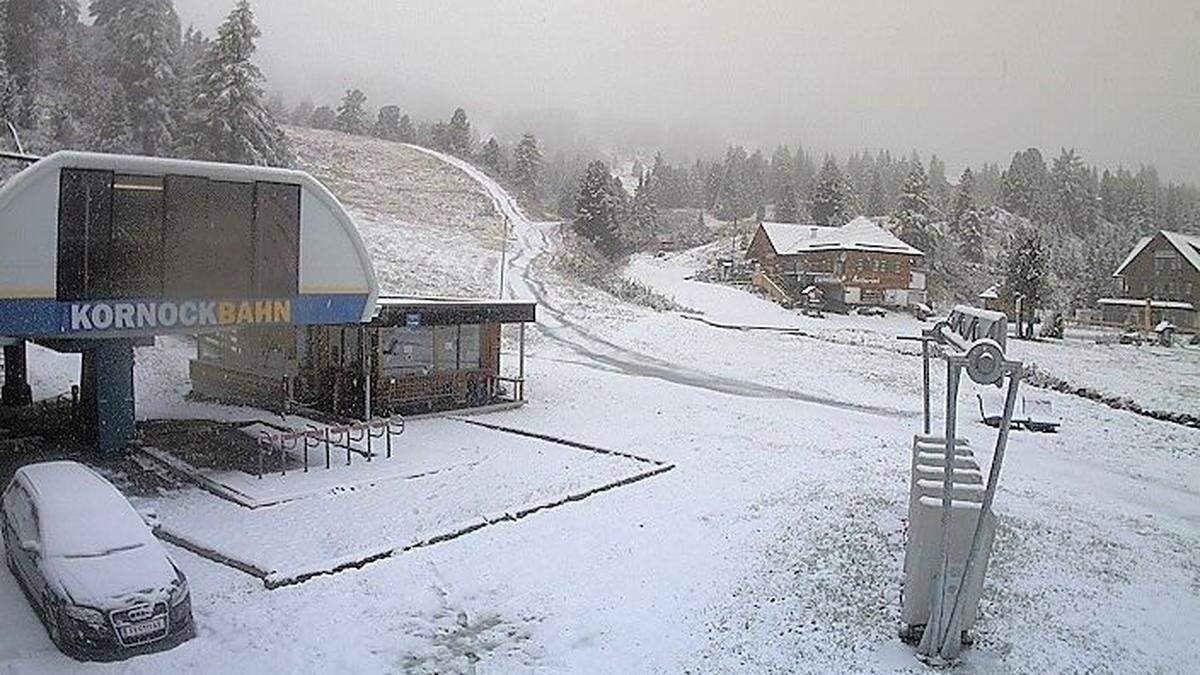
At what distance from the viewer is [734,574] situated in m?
9.84

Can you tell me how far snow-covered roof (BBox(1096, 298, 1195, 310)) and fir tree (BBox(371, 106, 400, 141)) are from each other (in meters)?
42.9

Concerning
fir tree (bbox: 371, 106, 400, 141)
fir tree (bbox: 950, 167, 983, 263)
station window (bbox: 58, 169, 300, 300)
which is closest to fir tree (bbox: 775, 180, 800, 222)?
fir tree (bbox: 371, 106, 400, 141)

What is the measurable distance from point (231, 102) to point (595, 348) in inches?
633

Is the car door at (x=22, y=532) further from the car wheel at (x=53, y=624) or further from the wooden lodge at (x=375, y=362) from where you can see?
the wooden lodge at (x=375, y=362)

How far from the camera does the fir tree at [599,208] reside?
52406 mm

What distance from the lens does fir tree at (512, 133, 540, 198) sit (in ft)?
213

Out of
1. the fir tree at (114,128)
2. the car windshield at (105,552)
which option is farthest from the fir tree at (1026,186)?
the fir tree at (114,128)

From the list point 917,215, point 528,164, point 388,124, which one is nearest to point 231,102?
point 917,215

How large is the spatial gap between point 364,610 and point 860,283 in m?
18.8

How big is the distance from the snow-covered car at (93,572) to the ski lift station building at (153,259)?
3.28 meters

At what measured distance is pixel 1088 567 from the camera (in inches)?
380

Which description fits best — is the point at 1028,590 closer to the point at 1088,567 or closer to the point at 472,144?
the point at 1088,567

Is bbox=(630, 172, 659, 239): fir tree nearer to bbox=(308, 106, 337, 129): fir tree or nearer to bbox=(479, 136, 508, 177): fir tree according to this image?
bbox=(479, 136, 508, 177): fir tree

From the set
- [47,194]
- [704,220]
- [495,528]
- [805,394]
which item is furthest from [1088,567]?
[704,220]
